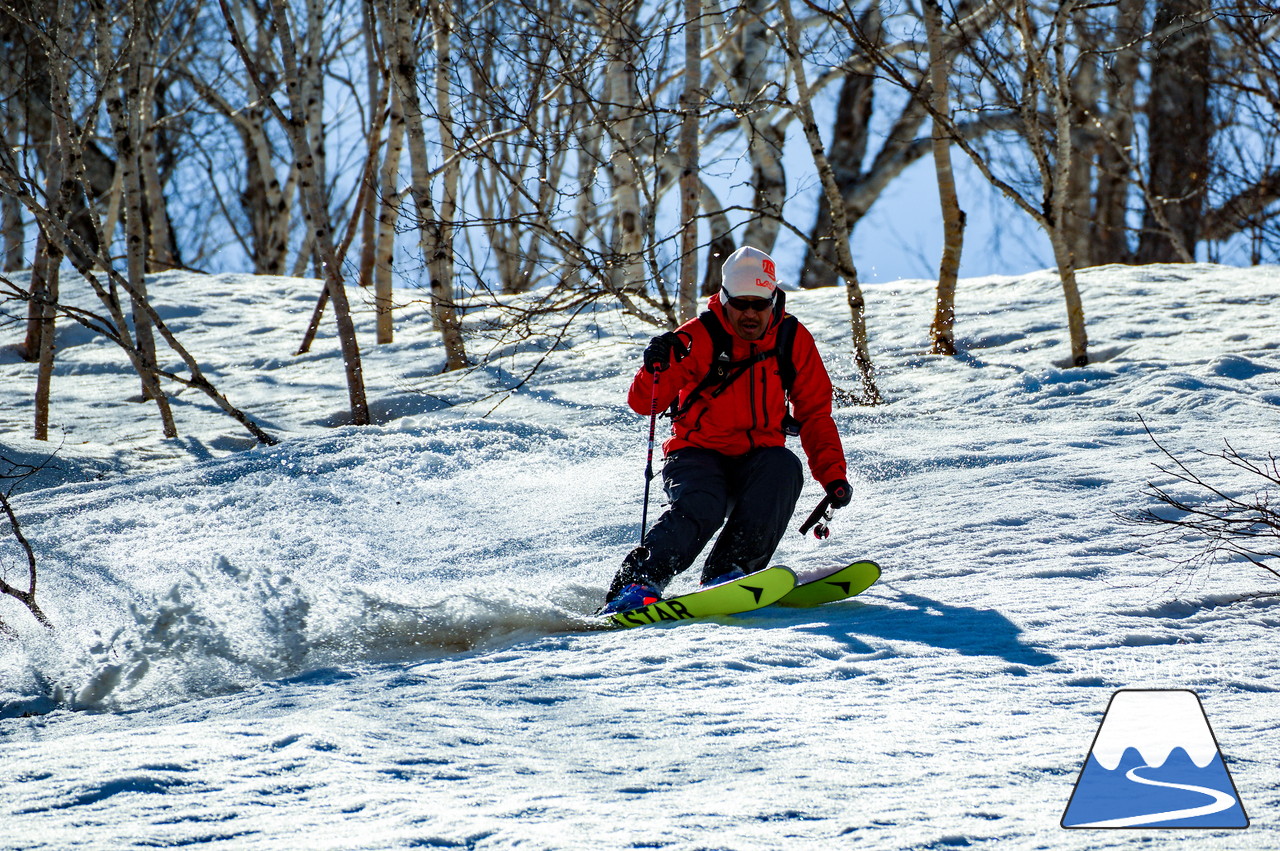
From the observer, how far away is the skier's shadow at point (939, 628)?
3.47 meters

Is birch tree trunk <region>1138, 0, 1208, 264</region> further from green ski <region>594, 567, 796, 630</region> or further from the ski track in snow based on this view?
green ski <region>594, 567, 796, 630</region>

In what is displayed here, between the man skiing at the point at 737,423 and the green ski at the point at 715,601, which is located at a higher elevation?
the man skiing at the point at 737,423

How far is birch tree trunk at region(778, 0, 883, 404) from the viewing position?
26.3 feet

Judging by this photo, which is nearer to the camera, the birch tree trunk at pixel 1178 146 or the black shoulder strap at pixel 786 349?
the black shoulder strap at pixel 786 349

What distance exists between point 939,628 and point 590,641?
1.11m

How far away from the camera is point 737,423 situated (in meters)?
4.60

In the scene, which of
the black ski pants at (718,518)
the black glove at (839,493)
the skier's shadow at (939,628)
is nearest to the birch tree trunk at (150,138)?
the black ski pants at (718,518)

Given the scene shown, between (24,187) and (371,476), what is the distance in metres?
2.50

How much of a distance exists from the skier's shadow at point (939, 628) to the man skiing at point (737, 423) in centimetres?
48

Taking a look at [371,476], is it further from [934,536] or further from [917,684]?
[917,684]

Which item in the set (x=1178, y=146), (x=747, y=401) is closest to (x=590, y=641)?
(x=747, y=401)

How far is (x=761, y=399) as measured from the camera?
457cm

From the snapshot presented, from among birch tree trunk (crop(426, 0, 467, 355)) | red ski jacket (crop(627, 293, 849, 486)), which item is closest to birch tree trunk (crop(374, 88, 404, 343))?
birch tree trunk (crop(426, 0, 467, 355))

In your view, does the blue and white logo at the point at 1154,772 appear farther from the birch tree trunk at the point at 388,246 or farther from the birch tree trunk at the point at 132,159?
the birch tree trunk at the point at 388,246
